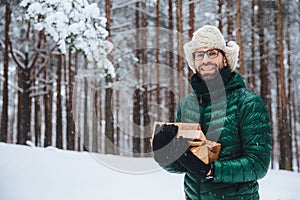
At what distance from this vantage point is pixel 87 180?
6.14 metres

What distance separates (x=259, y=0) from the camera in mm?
11539

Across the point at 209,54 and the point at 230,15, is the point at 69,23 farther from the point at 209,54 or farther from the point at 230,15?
the point at 209,54

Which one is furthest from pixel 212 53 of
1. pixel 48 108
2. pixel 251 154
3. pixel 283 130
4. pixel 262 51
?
pixel 48 108

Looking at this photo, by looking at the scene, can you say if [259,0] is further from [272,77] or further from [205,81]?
[205,81]

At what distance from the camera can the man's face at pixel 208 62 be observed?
1778 millimetres

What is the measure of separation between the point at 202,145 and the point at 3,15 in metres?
12.6

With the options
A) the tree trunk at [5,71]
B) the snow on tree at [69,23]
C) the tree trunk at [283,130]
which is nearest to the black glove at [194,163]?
the snow on tree at [69,23]

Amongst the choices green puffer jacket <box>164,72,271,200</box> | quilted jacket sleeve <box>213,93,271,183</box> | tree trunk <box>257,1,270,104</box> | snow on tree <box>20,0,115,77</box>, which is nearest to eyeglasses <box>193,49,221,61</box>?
green puffer jacket <box>164,72,271,200</box>

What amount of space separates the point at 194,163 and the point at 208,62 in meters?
0.48

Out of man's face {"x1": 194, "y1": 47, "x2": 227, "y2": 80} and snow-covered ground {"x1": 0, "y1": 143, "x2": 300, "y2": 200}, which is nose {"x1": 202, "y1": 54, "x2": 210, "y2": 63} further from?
snow-covered ground {"x1": 0, "y1": 143, "x2": 300, "y2": 200}

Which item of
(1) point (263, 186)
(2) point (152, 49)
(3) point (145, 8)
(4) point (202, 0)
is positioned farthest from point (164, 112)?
(1) point (263, 186)

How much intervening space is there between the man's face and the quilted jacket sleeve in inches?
10.1

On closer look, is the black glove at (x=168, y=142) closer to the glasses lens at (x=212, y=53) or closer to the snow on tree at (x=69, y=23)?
the glasses lens at (x=212, y=53)

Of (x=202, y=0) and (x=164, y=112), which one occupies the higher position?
(x=202, y=0)
